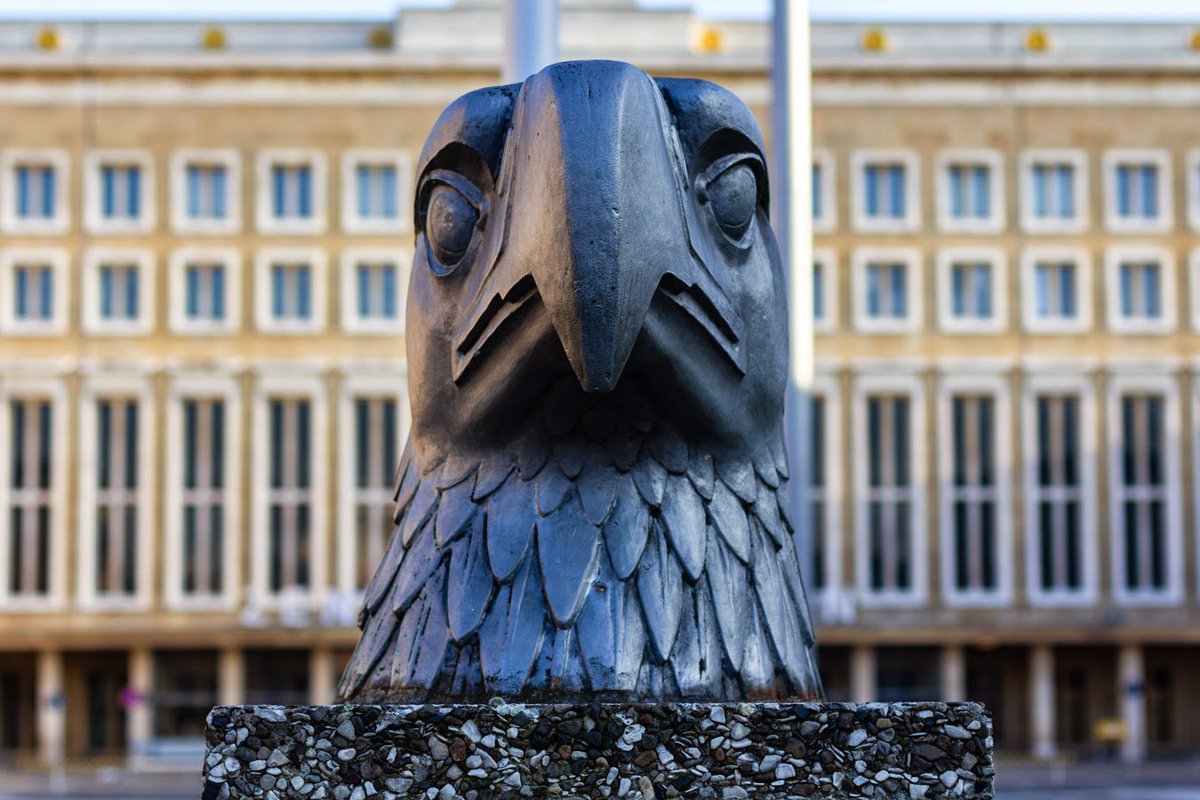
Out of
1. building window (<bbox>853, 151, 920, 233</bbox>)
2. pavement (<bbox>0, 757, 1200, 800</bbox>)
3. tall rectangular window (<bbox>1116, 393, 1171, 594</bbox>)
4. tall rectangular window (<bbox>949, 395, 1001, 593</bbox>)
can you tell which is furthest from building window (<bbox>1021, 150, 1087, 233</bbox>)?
pavement (<bbox>0, 757, 1200, 800</bbox>)

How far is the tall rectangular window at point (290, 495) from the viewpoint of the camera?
1870 inches

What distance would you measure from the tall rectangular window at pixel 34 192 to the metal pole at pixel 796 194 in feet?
132

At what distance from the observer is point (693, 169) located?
419cm

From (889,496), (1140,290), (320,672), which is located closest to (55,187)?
(320,672)

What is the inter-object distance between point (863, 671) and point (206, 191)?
77.4 feet

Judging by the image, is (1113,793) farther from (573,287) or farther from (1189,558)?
(573,287)

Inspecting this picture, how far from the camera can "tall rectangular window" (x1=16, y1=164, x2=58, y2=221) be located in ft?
158

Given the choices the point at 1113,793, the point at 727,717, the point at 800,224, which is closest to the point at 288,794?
the point at 727,717

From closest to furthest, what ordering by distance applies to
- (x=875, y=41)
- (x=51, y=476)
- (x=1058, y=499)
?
1. (x=51, y=476)
2. (x=1058, y=499)
3. (x=875, y=41)

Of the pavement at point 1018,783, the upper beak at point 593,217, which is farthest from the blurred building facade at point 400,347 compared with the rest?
the upper beak at point 593,217

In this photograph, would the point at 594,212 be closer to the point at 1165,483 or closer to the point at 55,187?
the point at 55,187

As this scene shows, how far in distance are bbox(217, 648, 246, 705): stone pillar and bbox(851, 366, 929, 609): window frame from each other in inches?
709

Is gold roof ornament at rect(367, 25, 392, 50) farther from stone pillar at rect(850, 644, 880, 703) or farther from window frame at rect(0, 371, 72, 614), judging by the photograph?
stone pillar at rect(850, 644, 880, 703)

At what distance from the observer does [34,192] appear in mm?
48188
